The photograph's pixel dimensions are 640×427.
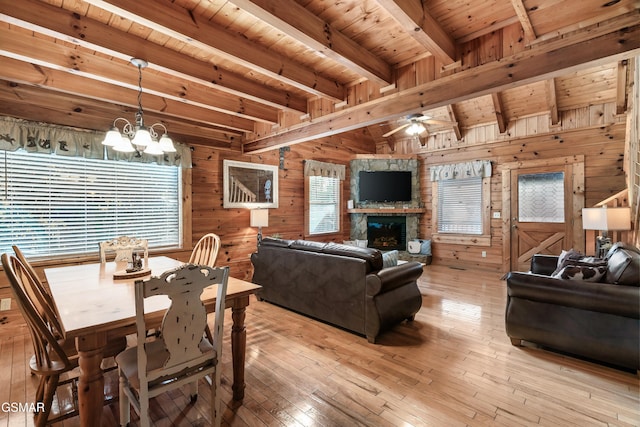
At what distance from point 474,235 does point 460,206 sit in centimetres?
69

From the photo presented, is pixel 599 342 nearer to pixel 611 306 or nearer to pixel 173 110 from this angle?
pixel 611 306

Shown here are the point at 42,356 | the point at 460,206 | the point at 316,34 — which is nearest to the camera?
the point at 42,356

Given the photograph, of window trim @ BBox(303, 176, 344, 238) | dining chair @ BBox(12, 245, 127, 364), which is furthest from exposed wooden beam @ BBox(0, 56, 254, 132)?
window trim @ BBox(303, 176, 344, 238)

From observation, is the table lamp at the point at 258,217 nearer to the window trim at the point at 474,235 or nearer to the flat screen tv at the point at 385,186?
the flat screen tv at the point at 385,186

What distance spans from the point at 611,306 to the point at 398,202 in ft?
15.9

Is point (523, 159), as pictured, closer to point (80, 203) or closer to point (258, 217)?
point (258, 217)

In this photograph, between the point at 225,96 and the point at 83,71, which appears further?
the point at 225,96

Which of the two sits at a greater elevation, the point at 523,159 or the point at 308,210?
the point at 523,159

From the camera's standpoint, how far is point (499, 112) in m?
5.60

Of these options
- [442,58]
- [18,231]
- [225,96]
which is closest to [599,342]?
[442,58]

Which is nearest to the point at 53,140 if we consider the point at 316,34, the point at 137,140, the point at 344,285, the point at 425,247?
the point at 137,140

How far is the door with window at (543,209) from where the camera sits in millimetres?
5203

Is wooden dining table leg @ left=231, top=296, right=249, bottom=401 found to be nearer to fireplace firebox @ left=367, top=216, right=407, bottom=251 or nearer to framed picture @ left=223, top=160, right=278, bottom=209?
framed picture @ left=223, top=160, right=278, bottom=209

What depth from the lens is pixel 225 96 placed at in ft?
12.3
